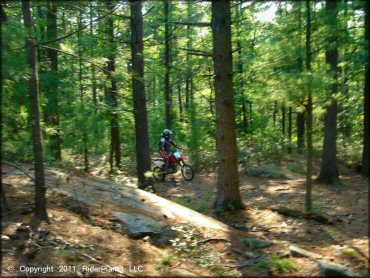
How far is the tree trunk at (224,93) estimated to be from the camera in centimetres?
845

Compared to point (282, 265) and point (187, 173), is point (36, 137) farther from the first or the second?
point (187, 173)

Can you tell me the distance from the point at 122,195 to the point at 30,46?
3.77 metres

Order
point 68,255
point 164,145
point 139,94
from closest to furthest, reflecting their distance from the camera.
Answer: point 68,255 → point 139,94 → point 164,145

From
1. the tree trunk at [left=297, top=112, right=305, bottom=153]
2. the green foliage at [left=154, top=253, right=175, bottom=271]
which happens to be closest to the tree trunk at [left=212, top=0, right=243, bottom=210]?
the green foliage at [left=154, top=253, right=175, bottom=271]

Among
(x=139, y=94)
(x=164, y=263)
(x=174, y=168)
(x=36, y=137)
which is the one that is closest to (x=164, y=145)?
(x=174, y=168)

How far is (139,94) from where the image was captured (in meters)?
11.7

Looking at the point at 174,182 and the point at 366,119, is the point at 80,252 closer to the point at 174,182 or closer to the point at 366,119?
the point at 174,182

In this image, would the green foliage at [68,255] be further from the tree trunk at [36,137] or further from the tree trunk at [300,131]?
the tree trunk at [300,131]

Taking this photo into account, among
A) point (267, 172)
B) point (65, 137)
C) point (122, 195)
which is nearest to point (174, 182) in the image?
point (267, 172)

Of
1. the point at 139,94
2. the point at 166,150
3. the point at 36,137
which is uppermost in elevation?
the point at 139,94

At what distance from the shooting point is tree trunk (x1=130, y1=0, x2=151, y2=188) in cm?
1134

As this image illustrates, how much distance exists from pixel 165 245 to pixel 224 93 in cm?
391

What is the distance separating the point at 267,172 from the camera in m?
15.1

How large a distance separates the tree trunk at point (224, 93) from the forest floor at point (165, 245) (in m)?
1.09
